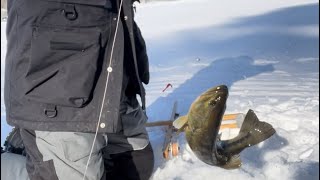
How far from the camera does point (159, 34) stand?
9.32 meters

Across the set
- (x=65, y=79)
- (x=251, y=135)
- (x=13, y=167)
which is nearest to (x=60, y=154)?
(x=65, y=79)

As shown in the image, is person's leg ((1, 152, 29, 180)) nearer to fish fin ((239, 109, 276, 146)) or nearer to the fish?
the fish

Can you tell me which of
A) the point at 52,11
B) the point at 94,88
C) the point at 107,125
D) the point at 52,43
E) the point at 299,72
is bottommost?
the point at 299,72

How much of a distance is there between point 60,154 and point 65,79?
359 millimetres

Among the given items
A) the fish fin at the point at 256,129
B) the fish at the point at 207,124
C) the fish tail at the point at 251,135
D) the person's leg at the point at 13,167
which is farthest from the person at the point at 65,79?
the fish fin at the point at 256,129

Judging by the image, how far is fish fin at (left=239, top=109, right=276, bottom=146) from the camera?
2811 millimetres

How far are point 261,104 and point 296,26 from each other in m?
4.53

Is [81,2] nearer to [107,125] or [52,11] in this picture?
[52,11]

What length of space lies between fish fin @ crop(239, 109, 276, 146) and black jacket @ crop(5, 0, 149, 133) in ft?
3.24

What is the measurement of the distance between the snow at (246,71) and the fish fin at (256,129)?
0.87 feet

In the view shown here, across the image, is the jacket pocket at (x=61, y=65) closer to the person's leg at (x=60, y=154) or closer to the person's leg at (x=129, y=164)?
the person's leg at (x=60, y=154)

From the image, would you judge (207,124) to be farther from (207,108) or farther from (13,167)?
(13,167)

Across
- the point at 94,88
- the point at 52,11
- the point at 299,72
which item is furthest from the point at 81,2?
the point at 299,72

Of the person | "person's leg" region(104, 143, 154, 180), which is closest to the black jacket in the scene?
the person
